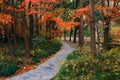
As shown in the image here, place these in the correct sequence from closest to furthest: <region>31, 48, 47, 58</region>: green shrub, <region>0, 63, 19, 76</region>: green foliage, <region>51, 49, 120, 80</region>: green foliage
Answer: <region>51, 49, 120, 80</region>: green foliage < <region>0, 63, 19, 76</region>: green foliage < <region>31, 48, 47, 58</region>: green shrub

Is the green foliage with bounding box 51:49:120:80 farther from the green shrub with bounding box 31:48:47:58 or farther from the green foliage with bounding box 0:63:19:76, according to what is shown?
the green shrub with bounding box 31:48:47:58

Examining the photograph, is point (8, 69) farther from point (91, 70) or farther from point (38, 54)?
point (38, 54)

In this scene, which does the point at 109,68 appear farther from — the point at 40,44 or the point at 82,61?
the point at 40,44

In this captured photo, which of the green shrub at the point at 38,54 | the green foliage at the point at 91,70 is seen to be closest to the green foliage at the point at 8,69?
the green foliage at the point at 91,70

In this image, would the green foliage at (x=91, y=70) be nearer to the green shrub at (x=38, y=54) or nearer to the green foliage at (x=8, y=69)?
the green foliage at (x=8, y=69)

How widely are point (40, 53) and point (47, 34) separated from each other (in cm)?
1053

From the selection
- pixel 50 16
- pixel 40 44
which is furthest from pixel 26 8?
pixel 40 44

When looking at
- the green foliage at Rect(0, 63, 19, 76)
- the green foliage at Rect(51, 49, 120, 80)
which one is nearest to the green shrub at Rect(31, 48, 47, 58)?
the green foliage at Rect(0, 63, 19, 76)

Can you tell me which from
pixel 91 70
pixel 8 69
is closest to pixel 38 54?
pixel 8 69

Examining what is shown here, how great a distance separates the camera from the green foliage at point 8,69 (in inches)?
585

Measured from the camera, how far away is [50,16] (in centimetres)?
2434

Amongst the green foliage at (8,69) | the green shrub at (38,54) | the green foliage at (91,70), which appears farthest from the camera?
the green shrub at (38,54)

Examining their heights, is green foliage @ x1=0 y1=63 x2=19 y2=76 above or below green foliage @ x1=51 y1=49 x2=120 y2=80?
below

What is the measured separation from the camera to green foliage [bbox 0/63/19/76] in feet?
48.8
